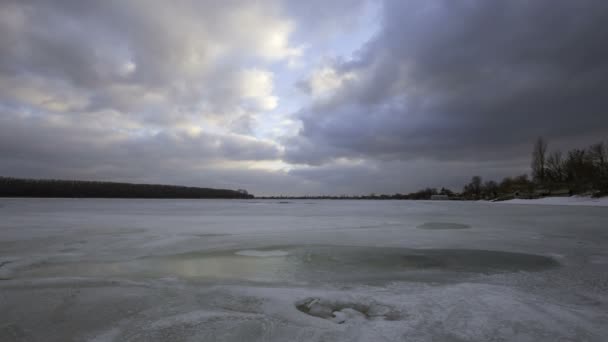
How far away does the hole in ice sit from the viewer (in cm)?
242

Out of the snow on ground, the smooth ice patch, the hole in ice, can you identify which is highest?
the snow on ground

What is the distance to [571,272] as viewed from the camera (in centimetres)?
381

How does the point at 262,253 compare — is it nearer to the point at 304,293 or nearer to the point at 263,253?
the point at 263,253

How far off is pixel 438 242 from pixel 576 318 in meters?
4.19

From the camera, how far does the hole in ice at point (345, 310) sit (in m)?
2.42

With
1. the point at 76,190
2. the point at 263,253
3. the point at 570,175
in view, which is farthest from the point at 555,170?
the point at 76,190

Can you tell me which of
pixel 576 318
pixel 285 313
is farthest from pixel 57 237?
pixel 576 318

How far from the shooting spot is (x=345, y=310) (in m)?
2.58

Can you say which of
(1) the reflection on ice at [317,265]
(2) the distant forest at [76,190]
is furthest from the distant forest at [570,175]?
(2) the distant forest at [76,190]

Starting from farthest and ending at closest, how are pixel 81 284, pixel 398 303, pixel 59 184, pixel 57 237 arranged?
pixel 59 184 < pixel 57 237 < pixel 81 284 < pixel 398 303

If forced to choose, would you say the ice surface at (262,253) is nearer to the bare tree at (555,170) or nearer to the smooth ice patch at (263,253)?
the smooth ice patch at (263,253)

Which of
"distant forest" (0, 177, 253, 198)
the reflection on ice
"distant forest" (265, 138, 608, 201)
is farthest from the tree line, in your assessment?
"distant forest" (0, 177, 253, 198)

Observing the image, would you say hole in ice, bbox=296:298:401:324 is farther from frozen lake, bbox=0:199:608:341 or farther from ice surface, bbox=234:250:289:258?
ice surface, bbox=234:250:289:258

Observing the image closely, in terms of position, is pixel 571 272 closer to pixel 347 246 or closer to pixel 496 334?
pixel 496 334
